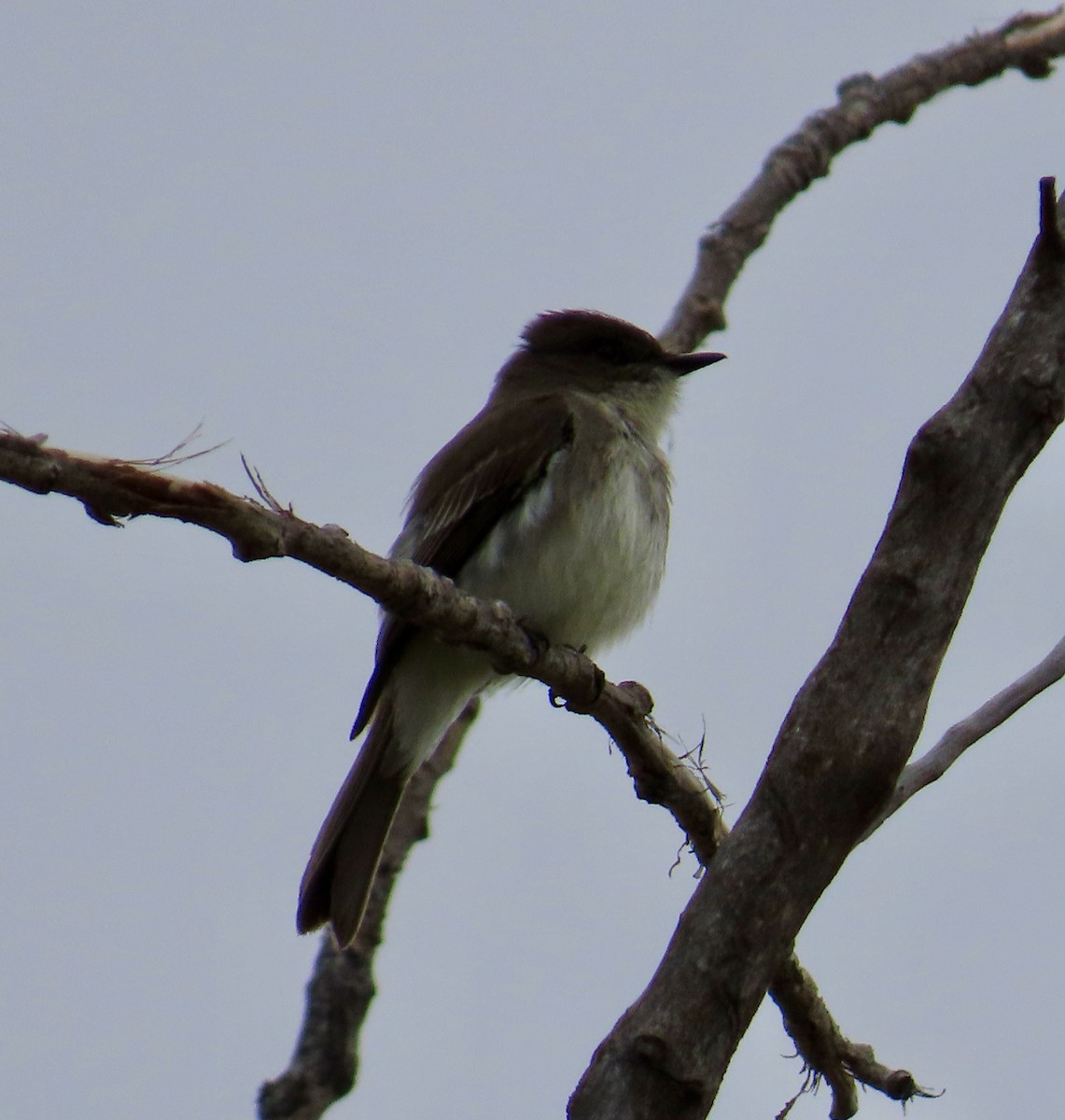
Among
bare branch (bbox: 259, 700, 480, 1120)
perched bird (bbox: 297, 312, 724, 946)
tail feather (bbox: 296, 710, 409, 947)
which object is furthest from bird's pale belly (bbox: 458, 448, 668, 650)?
bare branch (bbox: 259, 700, 480, 1120)

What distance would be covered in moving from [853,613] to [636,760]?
132 cm

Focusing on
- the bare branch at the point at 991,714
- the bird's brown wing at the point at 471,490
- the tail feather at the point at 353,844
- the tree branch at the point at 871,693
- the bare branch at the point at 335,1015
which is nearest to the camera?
the tree branch at the point at 871,693

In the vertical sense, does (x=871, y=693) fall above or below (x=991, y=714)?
below

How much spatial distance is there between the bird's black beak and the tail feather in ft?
5.93

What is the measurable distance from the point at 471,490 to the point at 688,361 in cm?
128

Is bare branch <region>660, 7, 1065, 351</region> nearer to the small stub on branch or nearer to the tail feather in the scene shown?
the tail feather

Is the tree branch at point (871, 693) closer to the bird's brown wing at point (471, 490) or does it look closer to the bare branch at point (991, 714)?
the bare branch at point (991, 714)

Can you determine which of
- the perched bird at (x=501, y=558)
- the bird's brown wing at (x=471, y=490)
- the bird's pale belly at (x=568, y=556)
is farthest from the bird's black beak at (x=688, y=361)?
the bird's pale belly at (x=568, y=556)

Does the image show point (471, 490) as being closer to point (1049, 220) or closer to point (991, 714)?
point (991, 714)

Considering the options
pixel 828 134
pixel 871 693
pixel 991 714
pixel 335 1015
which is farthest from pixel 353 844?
pixel 828 134

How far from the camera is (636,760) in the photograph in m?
4.61

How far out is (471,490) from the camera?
232 inches

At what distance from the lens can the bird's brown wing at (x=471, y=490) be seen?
5.83m

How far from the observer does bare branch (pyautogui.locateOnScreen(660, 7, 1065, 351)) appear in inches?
265
